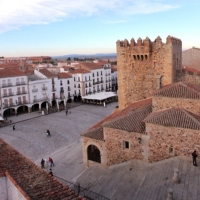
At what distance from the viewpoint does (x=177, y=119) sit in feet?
38.4

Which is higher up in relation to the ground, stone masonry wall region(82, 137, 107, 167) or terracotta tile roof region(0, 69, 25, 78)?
terracotta tile roof region(0, 69, 25, 78)

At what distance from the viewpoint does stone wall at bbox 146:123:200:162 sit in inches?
444

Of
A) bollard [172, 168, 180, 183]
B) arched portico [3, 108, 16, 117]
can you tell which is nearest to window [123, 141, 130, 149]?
bollard [172, 168, 180, 183]

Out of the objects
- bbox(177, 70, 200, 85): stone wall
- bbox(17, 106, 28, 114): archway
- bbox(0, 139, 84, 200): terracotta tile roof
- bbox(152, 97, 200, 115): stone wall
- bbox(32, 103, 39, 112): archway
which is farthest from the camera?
bbox(32, 103, 39, 112): archway

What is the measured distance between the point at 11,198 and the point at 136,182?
6636mm

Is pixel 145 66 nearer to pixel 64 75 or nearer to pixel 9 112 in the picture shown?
pixel 9 112

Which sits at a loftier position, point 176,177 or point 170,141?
point 170,141

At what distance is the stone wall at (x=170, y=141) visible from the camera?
11.3m

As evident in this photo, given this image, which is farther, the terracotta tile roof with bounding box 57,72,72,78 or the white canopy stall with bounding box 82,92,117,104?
the terracotta tile roof with bounding box 57,72,72,78

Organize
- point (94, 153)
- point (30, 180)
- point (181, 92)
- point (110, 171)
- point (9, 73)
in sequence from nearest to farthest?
point (30, 180), point (181, 92), point (110, 171), point (94, 153), point (9, 73)

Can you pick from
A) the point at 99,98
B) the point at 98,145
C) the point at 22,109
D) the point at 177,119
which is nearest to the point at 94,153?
the point at 98,145

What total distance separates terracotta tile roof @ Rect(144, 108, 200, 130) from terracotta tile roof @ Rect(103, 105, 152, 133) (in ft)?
3.10

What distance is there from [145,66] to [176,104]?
19.9 feet

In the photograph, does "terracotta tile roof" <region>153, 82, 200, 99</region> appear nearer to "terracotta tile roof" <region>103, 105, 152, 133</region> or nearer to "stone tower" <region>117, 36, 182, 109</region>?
"terracotta tile roof" <region>103, 105, 152, 133</region>
